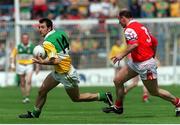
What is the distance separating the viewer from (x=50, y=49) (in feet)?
54.0

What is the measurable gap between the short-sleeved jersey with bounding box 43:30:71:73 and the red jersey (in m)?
1.43

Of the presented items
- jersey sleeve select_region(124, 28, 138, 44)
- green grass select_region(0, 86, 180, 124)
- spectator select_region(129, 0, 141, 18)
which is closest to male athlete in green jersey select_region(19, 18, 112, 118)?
green grass select_region(0, 86, 180, 124)

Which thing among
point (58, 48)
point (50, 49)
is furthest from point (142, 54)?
point (50, 49)

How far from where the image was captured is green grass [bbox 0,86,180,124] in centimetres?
1622

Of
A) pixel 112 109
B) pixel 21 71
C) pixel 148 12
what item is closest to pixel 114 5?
pixel 148 12

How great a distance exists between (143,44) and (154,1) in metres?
20.9

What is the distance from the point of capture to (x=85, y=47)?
36.4m

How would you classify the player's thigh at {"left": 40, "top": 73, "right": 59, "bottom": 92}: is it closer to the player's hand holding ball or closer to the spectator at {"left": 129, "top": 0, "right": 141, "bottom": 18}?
the player's hand holding ball

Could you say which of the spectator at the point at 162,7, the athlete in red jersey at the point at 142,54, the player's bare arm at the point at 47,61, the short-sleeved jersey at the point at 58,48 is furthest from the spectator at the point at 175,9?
the player's bare arm at the point at 47,61

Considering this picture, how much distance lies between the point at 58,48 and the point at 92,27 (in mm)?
20126

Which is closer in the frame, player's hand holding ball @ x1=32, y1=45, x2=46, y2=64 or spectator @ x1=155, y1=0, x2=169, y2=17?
player's hand holding ball @ x1=32, y1=45, x2=46, y2=64

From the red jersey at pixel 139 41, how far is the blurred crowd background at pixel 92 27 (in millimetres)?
18124

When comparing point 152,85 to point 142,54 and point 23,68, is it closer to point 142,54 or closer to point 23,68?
point 142,54

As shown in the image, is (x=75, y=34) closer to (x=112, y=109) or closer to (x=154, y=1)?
(x=154, y=1)
